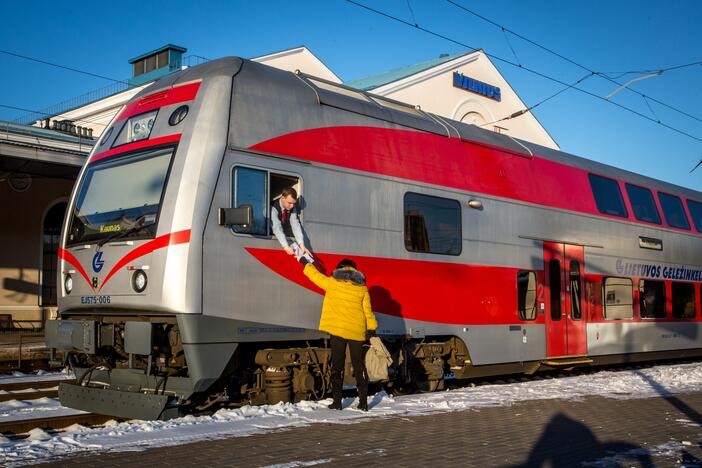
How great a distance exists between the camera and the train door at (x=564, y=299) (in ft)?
42.4

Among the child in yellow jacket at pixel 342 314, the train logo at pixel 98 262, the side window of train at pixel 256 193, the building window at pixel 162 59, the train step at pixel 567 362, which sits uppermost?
the building window at pixel 162 59

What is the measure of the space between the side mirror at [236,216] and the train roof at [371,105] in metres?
1.68

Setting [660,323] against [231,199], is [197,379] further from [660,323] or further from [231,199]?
[660,323]

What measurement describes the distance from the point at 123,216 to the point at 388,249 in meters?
3.41

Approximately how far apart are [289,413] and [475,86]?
104ft

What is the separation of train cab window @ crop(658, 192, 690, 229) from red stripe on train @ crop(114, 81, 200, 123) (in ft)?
38.8

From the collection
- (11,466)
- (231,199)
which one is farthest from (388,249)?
(11,466)

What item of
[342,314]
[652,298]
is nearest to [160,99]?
[342,314]

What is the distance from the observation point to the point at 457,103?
37.0 metres

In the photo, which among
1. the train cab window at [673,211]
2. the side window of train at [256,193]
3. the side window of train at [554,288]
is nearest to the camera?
the side window of train at [256,193]

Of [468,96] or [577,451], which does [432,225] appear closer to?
[577,451]

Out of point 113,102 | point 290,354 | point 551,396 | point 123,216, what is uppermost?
point 113,102

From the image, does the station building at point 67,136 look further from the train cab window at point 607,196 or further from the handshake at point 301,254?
the handshake at point 301,254

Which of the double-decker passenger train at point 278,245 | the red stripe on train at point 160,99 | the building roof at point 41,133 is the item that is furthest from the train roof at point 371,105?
the building roof at point 41,133
